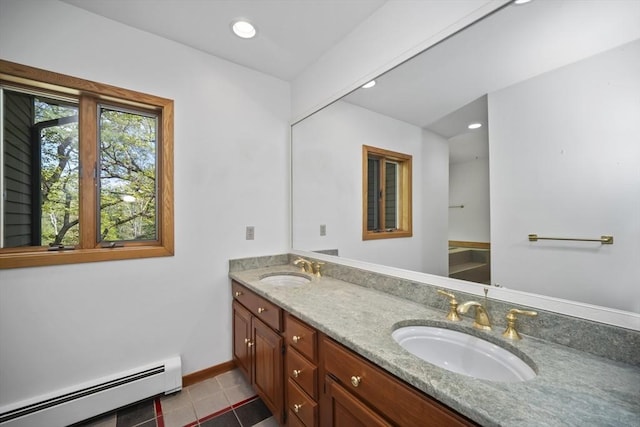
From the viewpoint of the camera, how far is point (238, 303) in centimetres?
196

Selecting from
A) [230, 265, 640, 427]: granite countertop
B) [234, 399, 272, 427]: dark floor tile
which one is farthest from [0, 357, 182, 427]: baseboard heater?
[230, 265, 640, 427]: granite countertop

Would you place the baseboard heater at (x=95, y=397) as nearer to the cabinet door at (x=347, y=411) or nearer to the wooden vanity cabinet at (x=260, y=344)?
the wooden vanity cabinet at (x=260, y=344)

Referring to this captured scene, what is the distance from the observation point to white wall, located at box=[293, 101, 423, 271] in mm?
1475

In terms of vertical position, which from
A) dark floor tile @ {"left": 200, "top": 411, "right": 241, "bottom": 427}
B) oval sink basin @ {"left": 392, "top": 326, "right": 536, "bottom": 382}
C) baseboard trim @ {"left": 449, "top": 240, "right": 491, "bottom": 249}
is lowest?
dark floor tile @ {"left": 200, "top": 411, "right": 241, "bottom": 427}

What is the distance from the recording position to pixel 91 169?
164 cm

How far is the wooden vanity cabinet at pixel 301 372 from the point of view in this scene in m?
1.13

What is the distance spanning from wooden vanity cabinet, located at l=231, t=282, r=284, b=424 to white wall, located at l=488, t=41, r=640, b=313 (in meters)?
1.16

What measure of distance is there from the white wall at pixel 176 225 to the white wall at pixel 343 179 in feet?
0.83

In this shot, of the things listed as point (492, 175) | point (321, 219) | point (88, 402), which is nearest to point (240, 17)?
point (321, 219)

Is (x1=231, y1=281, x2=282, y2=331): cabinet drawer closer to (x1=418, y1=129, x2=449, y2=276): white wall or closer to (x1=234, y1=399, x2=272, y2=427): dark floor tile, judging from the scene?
(x1=234, y1=399, x2=272, y2=427): dark floor tile

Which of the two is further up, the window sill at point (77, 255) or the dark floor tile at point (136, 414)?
the window sill at point (77, 255)

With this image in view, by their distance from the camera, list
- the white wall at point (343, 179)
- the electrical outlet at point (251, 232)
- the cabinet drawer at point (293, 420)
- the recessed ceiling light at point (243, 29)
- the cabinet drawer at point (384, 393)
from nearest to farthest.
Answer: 1. the cabinet drawer at point (384, 393)
2. the cabinet drawer at point (293, 420)
3. the white wall at point (343, 179)
4. the recessed ceiling light at point (243, 29)
5. the electrical outlet at point (251, 232)

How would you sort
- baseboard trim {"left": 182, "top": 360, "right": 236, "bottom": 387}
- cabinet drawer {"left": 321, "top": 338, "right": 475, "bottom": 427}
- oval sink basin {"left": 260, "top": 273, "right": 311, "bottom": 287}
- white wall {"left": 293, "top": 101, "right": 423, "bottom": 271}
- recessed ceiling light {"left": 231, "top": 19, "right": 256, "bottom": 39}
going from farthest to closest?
oval sink basin {"left": 260, "top": 273, "right": 311, "bottom": 287} → baseboard trim {"left": 182, "top": 360, "right": 236, "bottom": 387} → recessed ceiling light {"left": 231, "top": 19, "right": 256, "bottom": 39} → white wall {"left": 293, "top": 101, "right": 423, "bottom": 271} → cabinet drawer {"left": 321, "top": 338, "right": 475, "bottom": 427}

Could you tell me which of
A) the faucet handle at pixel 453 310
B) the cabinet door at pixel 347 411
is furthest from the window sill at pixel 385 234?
the cabinet door at pixel 347 411
